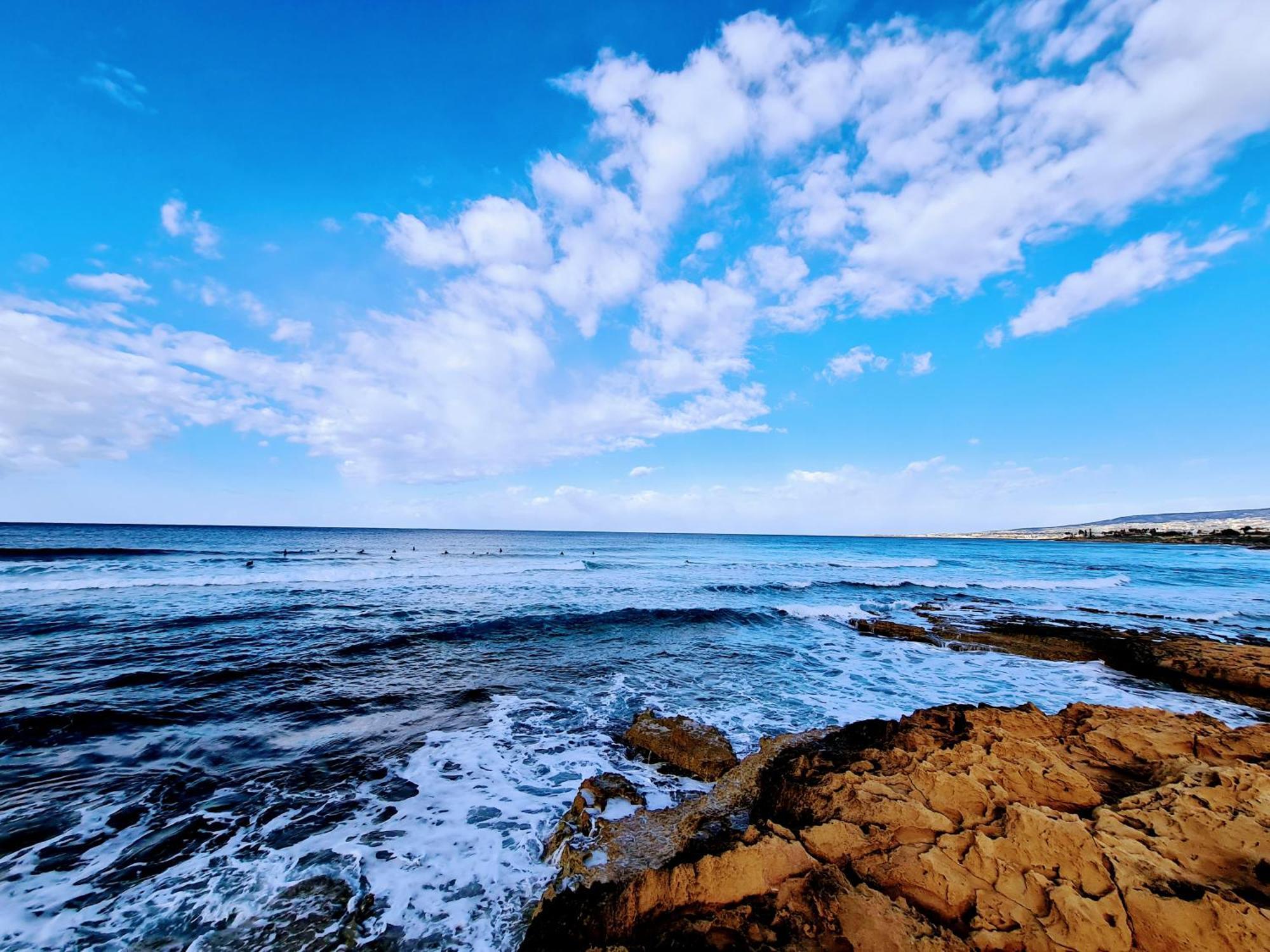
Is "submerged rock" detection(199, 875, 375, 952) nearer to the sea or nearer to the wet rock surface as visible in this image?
the sea

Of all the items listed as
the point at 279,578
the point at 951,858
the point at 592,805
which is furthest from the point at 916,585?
the point at 279,578

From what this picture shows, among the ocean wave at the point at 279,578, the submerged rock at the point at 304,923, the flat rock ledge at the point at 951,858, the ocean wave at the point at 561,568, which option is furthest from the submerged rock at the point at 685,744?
the ocean wave at the point at 561,568

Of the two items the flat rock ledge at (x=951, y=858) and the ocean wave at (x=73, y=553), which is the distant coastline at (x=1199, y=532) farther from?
the ocean wave at (x=73, y=553)

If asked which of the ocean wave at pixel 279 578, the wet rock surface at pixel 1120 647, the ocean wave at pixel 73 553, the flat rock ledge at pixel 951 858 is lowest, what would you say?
the wet rock surface at pixel 1120 647

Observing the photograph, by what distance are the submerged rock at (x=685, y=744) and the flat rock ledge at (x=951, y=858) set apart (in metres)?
0.76

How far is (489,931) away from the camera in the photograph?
4258 mm

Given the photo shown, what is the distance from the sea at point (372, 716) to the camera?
15.5ft

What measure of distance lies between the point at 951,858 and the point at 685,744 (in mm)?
4064

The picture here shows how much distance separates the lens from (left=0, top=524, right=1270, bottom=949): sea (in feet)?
15.5

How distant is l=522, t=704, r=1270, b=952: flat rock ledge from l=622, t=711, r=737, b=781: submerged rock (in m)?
0.76

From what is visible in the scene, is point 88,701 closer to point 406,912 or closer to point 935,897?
point 406,912

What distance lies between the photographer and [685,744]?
738cm

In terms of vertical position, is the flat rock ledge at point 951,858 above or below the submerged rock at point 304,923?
above

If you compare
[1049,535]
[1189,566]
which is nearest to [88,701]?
[1189,566]
